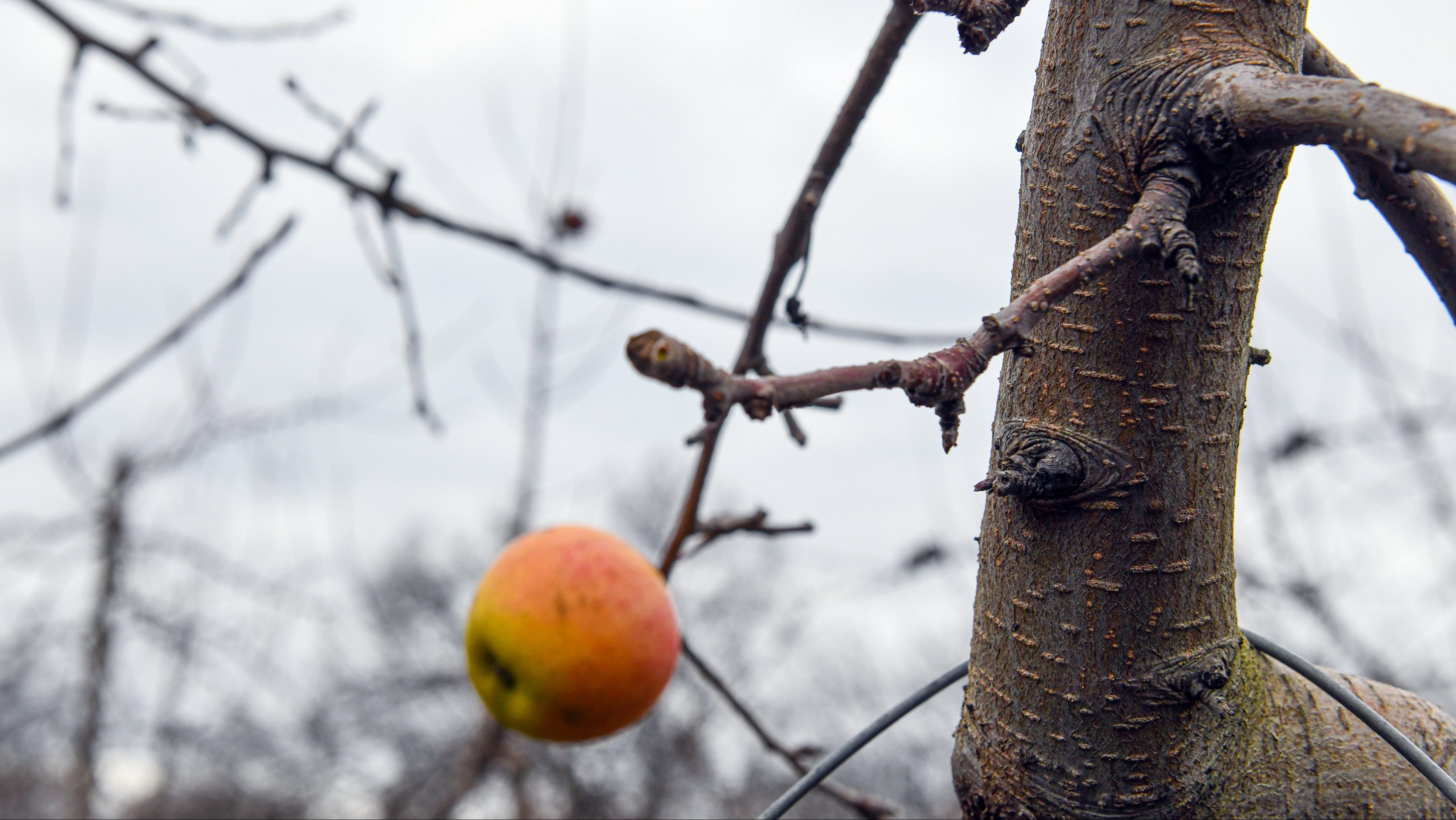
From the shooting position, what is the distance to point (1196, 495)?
0.66 m

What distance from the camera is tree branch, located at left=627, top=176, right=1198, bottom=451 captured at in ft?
1.13

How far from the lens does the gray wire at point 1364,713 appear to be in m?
0.64

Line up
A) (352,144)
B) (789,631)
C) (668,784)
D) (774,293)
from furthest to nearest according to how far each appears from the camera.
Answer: (668,784), (789,631), (352,144), (774,293)

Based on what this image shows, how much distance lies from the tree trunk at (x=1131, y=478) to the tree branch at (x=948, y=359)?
11cm

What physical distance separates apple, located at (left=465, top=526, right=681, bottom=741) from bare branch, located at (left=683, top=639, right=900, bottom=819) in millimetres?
51

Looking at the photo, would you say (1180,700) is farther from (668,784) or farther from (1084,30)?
(668,784)

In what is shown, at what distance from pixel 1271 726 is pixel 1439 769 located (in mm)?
112

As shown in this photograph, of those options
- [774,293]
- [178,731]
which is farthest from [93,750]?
[774,293]

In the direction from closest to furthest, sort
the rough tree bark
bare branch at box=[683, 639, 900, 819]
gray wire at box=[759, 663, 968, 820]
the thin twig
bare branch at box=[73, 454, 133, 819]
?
the rough tree bark < gray wire at box=[759, 663, 968, 820] < the thin twig < bare branch at box=[683, 639, 900, 819] < bare branch at box=[73, 454, 133, 819]

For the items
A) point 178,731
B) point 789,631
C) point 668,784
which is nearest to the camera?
point 178,731

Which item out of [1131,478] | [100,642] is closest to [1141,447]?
[1131,478]

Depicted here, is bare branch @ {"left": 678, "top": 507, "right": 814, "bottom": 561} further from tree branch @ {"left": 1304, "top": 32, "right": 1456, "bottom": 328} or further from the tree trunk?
tree branch @ {"left": 1304, "top": 32, "right": 1456, "bottom": 328}

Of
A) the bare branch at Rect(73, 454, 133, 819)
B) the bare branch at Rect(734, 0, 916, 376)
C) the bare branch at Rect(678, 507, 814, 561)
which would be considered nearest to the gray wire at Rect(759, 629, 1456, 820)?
the bare branch at Rect(678, 507, 814, 561)

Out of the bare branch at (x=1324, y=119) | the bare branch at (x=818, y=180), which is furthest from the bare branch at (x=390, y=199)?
the bare branch at (x=1324, y=119)
